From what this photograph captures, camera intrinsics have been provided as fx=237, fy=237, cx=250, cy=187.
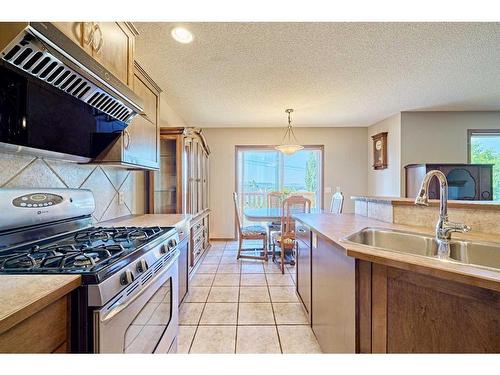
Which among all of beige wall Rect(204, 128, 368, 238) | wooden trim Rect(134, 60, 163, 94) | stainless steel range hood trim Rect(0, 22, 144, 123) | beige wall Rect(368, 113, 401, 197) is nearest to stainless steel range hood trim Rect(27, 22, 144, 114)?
stainless steel range hood trim Rect(0, 22, 144, 123)

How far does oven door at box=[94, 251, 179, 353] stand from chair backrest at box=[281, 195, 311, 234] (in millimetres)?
1940

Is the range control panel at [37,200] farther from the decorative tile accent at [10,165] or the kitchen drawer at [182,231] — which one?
the kitchen drawer at [182,231]

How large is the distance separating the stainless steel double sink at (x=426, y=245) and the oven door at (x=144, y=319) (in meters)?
1.04

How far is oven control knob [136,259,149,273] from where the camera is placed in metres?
1.02

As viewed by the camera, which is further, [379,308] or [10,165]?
[10,165]

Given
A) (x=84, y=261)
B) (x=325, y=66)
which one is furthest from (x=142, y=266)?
(x=325, y=66)

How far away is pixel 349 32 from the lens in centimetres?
Answer: 189

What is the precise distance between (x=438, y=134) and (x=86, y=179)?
5084mm

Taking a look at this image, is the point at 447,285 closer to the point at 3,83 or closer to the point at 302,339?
the point at 302,339

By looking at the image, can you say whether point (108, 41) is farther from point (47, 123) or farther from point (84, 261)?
point (84, 261)

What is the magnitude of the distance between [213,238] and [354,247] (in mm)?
4154

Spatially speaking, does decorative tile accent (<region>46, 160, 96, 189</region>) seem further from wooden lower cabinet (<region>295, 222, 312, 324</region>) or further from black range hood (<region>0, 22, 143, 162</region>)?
wooden lower cabinet (<region>295, 222, 312, 324</region>)

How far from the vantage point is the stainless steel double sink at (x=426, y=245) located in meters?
1.17

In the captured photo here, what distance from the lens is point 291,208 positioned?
3.30 m
